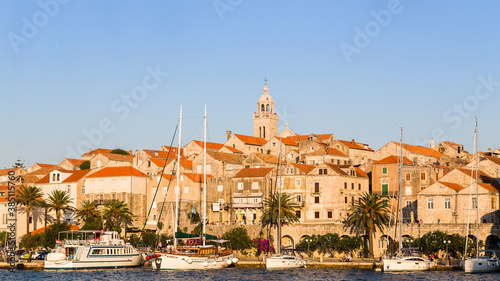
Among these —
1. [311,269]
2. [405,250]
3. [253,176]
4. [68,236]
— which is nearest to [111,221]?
[68,236]

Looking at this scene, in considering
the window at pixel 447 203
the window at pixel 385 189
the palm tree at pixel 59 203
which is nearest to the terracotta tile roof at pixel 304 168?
the window at pixel 385 189

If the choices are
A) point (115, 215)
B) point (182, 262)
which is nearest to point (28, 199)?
point (115, 215)

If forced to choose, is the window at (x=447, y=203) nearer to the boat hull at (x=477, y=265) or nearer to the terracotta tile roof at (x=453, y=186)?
the terracotta tile roof at (x=453, y=186)

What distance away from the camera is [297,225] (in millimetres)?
83312

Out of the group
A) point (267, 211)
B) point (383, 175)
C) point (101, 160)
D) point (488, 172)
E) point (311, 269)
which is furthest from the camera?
point (101, 160)

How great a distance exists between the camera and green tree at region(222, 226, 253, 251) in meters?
81.7

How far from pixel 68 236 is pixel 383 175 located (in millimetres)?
40830

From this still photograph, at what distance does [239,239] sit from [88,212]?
24394 millimetres

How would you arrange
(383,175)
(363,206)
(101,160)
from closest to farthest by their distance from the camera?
(363,206)
(383,175)
(101,160)

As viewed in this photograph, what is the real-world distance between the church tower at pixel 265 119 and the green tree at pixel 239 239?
69614 millimetres

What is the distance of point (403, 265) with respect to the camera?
65.7 meters

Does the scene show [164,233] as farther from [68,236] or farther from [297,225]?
[297,225]

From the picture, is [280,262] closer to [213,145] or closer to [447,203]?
[447,203]

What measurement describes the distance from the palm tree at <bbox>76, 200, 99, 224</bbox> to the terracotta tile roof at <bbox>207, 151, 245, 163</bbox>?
63.4ft
